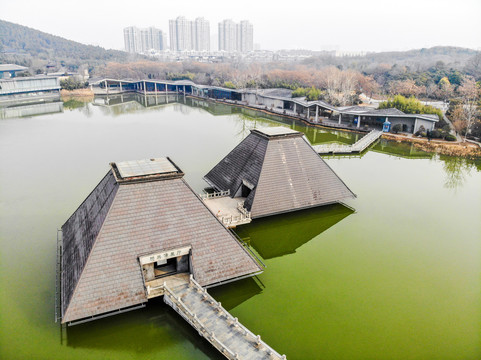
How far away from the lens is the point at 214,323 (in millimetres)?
11305

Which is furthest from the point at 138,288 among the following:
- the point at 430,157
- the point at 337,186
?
the point at 430,157

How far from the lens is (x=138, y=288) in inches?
474

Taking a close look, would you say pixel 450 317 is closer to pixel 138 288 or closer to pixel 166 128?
pixel 138 288

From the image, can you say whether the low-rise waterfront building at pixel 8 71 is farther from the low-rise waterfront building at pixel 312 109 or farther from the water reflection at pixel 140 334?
A: the water reflection at pixel 140 334

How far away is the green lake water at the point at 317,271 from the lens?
11.4 metres

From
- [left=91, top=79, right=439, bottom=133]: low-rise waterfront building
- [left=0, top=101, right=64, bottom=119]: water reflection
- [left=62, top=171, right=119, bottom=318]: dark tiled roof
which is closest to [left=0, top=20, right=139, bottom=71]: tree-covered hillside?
[left=91, top=79, right=439, bottom=133]: low-rise waterfront building

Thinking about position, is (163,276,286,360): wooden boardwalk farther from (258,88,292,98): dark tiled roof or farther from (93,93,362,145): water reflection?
(258,88,292,98): dark tiled roof

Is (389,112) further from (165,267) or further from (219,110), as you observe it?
(165,267)

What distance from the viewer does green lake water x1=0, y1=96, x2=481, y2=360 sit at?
A: 37.3 ft

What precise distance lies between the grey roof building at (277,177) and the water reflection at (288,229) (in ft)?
2.79

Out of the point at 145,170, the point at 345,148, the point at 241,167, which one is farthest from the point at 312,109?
the point at 145,170

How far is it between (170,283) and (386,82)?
74375 mm

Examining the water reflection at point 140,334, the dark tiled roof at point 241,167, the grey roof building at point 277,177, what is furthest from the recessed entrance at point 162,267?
the dark tiled roof at point 241,167

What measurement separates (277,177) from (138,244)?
923 centimetres
